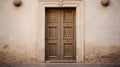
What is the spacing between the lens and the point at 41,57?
11.9 m

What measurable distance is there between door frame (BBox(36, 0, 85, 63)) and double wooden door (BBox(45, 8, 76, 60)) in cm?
27

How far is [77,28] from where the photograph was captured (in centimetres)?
1194

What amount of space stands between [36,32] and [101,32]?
2.44 meters

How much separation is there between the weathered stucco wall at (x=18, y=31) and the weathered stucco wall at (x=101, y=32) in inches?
78.7

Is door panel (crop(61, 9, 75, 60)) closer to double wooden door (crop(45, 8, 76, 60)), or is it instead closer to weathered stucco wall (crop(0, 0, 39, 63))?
double wooden door (crop(45, 8, 76, 60))

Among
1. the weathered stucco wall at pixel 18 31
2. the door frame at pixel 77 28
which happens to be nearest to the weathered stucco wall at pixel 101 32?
the door frame at pixel 77 28

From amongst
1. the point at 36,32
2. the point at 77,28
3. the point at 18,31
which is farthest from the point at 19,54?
the point at 77,28

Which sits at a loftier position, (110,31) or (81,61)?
(110,31)

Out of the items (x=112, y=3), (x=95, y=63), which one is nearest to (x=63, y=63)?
(x=95, y=63)

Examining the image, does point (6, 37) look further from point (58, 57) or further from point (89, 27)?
point (89, 27)

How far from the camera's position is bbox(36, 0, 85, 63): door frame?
11.9 m

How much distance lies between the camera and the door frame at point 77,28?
39.0 feet

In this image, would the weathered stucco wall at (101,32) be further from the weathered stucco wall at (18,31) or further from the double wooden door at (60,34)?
the weathered stucco wall at (18,31)

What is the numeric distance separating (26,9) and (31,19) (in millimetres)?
424
